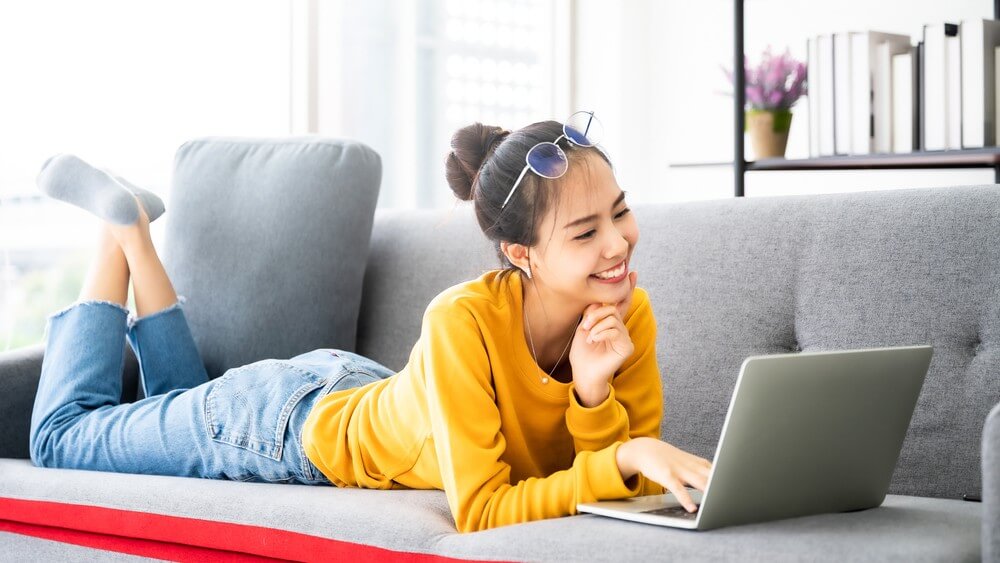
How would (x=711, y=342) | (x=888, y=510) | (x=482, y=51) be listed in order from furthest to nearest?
1. (x=482, y=51)
2. (x=711, y=342)
3. (x=888, y=510)

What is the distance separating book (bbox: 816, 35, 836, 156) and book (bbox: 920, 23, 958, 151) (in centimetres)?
23

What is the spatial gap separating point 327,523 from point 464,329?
1.03 ft

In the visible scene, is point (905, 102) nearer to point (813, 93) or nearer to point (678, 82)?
point (813, 93)

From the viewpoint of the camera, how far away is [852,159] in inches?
98.9

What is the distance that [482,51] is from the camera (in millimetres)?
4113

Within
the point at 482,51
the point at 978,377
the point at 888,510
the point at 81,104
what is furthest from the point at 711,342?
the point at 482,51

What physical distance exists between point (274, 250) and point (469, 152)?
0.85 metres

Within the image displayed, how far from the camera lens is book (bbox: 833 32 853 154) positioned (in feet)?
8.29

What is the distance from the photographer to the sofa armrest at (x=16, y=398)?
6.44ft

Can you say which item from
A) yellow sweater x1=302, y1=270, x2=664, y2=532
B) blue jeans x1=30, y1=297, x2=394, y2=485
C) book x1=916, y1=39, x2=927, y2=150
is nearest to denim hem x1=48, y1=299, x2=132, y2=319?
blue jeans x1=30, y1=297, x2=394, y2=485

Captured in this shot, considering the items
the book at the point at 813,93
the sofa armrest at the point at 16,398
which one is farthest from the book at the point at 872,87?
the sofa armrest at the point at 16,398

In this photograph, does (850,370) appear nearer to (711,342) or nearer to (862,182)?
(711,342)

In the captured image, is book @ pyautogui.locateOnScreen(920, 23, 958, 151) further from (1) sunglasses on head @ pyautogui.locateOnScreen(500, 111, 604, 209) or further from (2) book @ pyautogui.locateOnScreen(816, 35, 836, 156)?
(1) sunglasses on head @ pyautogui.locateOnScreen(500, 111, 604, 209)

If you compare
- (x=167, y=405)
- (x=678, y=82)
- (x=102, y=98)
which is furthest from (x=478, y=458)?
(x=678, y=82)
